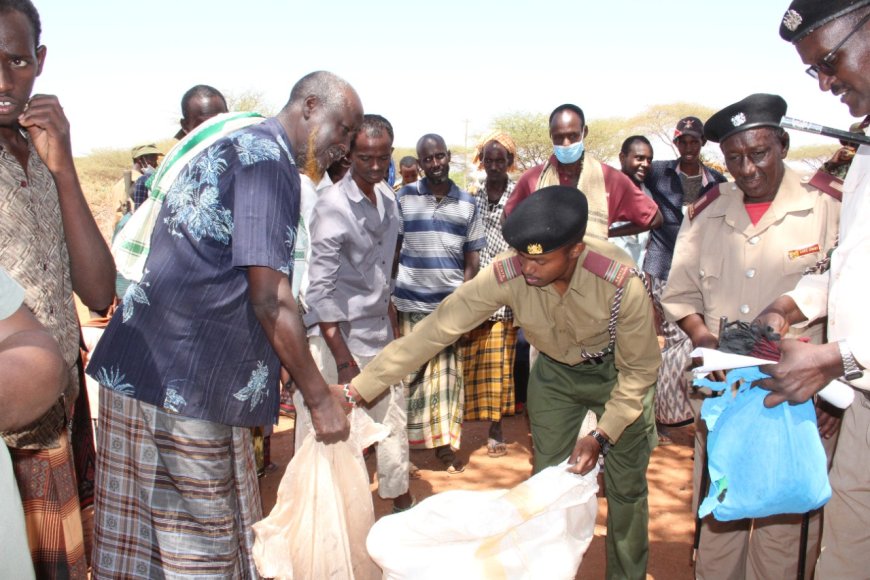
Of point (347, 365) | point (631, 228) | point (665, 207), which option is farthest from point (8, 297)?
point (665, 207)

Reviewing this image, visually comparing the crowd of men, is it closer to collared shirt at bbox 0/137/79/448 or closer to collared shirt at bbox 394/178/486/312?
collared shirt at bbox 0/137/79/448

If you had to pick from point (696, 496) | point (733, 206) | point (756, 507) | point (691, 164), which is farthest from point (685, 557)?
point (691, 164)

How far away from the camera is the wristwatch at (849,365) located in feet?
6.02

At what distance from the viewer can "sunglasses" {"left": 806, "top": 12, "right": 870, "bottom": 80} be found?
181 centimetres

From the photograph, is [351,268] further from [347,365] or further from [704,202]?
[704,202]

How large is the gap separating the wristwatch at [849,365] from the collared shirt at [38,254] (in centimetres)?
→ 223

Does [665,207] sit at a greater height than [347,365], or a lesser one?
greater

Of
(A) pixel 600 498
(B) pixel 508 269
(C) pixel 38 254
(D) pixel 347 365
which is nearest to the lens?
(C) pixel 38 254

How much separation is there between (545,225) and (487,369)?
9.91 ft

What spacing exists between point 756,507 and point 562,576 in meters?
0.66

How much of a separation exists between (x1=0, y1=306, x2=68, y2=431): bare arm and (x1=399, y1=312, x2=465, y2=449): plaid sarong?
11.6ft

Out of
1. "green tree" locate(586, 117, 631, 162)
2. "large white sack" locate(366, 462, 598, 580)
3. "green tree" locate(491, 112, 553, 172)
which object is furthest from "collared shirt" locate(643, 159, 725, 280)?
"green tree" locate(586, 117, 631, 162)

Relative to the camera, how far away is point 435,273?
4.57m

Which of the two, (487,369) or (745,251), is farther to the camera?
(487,369)
